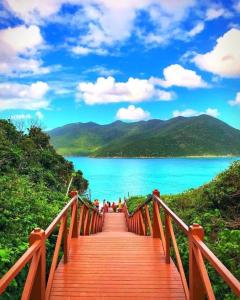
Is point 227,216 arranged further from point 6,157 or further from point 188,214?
point 6,157

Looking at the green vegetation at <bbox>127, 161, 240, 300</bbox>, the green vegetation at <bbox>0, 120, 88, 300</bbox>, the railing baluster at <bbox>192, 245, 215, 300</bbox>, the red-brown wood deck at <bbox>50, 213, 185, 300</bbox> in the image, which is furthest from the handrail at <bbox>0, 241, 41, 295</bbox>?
the green vegetation at <bbox>127, 161, 240, 300</bbox>

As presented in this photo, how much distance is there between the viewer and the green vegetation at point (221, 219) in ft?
20.4

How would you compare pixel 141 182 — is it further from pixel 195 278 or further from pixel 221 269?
pixel 221 269

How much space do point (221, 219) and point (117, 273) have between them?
14.5 feet

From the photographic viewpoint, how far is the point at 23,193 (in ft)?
34.7

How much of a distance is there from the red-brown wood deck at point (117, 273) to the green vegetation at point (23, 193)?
0.69 meters

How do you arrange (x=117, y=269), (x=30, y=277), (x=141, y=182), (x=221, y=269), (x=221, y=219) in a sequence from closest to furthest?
1. (x=221, y=269)
2. (x=30, y=277)
3. (x=117, y=269)
4. (x=221, y=219)
5. (x=141, y=182)

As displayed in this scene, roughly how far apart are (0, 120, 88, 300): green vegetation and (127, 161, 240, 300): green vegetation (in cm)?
282

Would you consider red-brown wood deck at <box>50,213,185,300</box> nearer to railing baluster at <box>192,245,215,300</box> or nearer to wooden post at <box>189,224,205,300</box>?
wooden post at <box>189,224,205,300</box>

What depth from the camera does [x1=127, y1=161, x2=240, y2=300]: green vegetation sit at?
620 centimetres

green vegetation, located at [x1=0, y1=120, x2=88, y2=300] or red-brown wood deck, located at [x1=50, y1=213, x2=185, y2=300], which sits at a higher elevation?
green vegetation, located at [x1=0, y1=120, x2=88, y2=300]

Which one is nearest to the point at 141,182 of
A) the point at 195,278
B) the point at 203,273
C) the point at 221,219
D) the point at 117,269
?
the point at 221,219

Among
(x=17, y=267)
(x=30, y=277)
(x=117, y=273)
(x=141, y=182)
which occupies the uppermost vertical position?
(x=17, y=267)

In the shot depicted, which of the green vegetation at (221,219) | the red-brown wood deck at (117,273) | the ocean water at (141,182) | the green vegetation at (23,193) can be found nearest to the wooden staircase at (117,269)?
the red-brown wood deck at (117,273)
